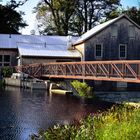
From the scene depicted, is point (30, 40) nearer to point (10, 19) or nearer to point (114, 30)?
point (114, 30)

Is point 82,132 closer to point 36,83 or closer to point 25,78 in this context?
point 36,83

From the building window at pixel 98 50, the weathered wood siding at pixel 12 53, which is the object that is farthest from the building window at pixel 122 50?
the weathered wood siding at pixel 12 53

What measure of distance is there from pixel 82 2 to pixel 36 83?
3156 centimetres

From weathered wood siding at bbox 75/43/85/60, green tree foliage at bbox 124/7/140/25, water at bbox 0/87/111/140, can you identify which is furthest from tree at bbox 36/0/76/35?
water at bbox 0/87/111/140

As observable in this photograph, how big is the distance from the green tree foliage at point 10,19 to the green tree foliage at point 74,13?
5.27 meters

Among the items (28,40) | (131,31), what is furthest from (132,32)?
(28,40)

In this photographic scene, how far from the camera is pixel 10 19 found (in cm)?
6169

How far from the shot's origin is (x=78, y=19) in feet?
218

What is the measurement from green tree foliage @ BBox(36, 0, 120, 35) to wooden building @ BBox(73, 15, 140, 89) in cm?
2216

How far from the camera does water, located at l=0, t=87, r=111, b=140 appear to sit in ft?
50.5

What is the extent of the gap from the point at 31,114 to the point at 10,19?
43.4 metres

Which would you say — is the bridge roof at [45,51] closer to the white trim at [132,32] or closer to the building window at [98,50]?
the building window at [98,50]

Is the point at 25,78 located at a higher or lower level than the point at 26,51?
lower

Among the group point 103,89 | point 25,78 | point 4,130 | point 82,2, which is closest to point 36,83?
point 25,78
